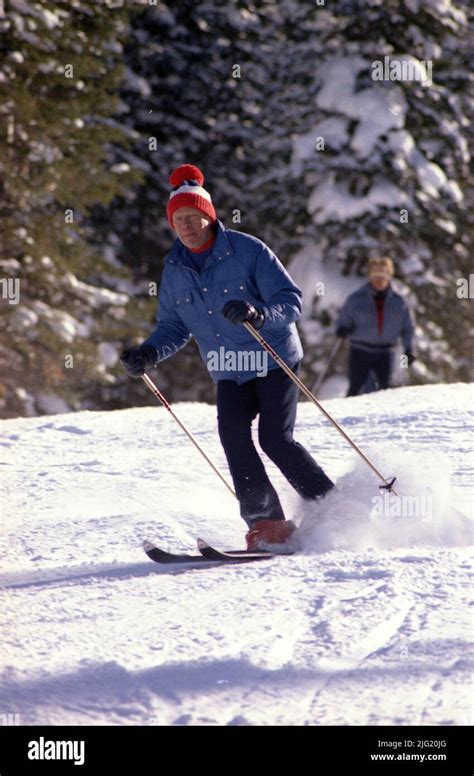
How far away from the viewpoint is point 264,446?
4934 millimetres

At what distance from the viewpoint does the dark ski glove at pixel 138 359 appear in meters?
4.80

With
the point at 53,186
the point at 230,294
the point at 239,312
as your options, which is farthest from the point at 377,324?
the point at 53,186

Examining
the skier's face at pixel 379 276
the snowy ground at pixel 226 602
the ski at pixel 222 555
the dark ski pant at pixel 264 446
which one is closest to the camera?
the snowy ground at pixel 226 602

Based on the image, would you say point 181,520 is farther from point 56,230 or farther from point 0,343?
point 56,230

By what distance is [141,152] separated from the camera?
19.1 metres

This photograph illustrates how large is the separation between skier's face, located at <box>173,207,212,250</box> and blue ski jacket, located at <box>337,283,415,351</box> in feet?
16.6

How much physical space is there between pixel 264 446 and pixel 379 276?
496cm

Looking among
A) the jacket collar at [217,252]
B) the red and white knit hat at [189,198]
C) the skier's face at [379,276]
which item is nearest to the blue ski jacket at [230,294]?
the jacket collar at [217,252]

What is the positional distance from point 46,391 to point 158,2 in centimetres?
739

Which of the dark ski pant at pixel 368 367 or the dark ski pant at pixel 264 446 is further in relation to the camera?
the dark ski pant at pixel 368 367

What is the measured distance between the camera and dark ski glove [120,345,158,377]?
189 inches

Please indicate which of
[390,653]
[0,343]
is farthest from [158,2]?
[390,653]

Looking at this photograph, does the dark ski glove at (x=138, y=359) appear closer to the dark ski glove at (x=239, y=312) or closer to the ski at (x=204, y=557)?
the dark ski glove at (x=239, y=312)

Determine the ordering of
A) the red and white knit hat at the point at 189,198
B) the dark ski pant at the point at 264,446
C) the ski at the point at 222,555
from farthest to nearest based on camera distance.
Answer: the dark ski pant at the point at 264,446, the red and white knit hat at the point at 189,198, the ski at the point at 222,555
